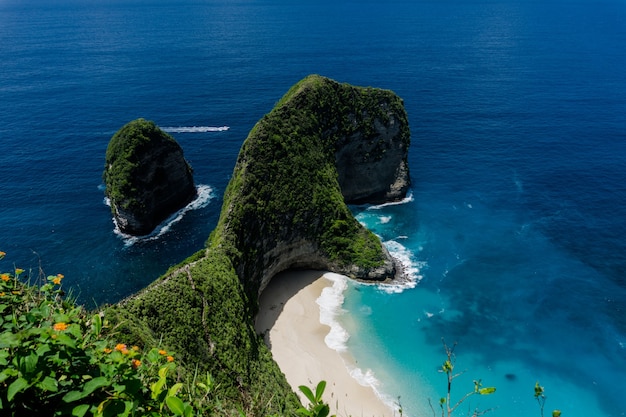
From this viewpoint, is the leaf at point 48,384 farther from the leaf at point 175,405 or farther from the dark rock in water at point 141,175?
the dark rock in water at point 141,175

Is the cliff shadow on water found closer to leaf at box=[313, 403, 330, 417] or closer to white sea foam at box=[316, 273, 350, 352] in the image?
A: white sea foam at box=[316, 273, 350, 352]

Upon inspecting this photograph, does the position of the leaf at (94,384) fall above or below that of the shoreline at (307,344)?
above

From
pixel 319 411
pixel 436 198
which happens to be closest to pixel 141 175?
pixel 436 198

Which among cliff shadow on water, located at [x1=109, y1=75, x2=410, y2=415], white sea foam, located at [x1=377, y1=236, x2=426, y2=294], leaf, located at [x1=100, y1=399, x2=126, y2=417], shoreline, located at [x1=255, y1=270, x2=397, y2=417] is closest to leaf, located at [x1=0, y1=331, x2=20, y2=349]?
leaf, located at [x1=100, y1=399, x2=126, y2=417]

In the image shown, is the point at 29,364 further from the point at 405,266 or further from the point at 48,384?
the point at 405,266

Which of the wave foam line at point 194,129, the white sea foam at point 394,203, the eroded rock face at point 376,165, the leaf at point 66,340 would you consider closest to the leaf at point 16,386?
the leaf at point 66,340
